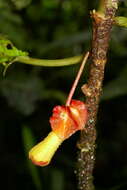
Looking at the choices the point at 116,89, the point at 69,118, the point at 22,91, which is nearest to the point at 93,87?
the point at 69,118

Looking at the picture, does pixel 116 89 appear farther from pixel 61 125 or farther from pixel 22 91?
pixel 61 125

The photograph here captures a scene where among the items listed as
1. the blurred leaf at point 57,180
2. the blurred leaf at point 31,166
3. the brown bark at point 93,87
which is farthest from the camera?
the blurred leaf at point 57,180

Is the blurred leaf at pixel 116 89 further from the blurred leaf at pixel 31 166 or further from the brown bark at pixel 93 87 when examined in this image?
the brown bark at pixel 93 87

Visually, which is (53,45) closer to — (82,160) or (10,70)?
(10,70)

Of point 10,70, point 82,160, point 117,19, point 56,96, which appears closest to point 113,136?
point 56,96

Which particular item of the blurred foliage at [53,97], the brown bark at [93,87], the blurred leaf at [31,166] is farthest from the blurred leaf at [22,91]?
the brown bark at [93,87]

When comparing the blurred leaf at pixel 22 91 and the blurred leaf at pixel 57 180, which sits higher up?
the blurred leaf at pixel 22 91

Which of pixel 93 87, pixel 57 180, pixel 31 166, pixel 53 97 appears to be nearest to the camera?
pixel 93 87
